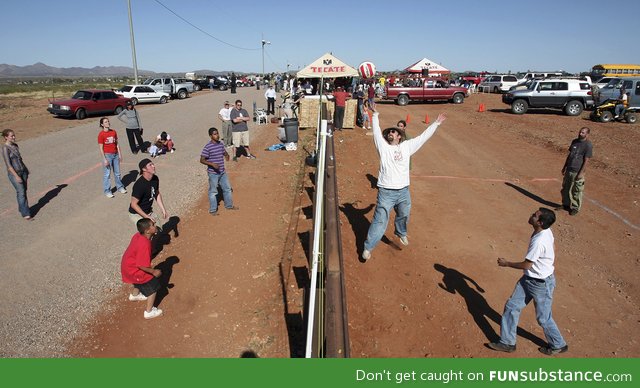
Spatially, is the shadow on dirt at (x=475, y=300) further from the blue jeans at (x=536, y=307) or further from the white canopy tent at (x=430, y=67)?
the white canopy tent at (x=430, y=67)

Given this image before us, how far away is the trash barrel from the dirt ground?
93.4 inches

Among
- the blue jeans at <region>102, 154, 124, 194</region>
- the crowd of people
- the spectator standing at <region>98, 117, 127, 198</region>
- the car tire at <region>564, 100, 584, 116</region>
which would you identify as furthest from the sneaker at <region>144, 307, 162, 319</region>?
the car tire at <region>564, 100, 584, 116</region>

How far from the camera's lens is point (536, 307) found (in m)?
4.11

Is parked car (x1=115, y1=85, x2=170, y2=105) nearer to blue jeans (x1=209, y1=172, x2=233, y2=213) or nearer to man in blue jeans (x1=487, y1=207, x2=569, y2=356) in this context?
blue jeans (x1=209, y1=172, x2=233, y2=213)

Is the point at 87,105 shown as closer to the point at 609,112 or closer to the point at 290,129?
the point at 290,129

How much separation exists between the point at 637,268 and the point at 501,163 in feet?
21.8

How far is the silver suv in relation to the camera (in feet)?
71.2

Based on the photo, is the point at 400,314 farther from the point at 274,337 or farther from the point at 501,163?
the point at 501,163

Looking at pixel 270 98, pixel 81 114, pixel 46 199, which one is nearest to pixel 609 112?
pixel 270 98

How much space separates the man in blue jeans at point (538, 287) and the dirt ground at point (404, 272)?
0.20m

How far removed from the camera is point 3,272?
5.92m

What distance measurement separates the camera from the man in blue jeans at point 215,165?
747 centimetres

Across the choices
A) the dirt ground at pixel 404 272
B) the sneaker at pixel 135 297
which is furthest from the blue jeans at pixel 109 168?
the sneaker at pixel 135 297

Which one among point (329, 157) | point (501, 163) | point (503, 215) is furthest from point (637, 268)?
point (501, 163)
